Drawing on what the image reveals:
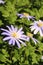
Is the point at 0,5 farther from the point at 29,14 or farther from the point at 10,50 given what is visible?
the point at 10,50

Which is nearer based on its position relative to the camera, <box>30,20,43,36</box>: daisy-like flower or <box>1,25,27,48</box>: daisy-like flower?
<box>1,25,27,48</box>: daisy-like flower

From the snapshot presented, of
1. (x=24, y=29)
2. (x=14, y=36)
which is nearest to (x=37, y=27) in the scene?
(x=24, y=29)

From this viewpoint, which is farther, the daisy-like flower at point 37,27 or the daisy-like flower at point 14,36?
the daisy-like flower at point 37,27

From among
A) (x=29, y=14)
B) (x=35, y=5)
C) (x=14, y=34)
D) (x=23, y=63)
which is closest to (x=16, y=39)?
(x=14, y=34)

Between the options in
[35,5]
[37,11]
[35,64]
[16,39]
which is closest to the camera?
[16,39]
